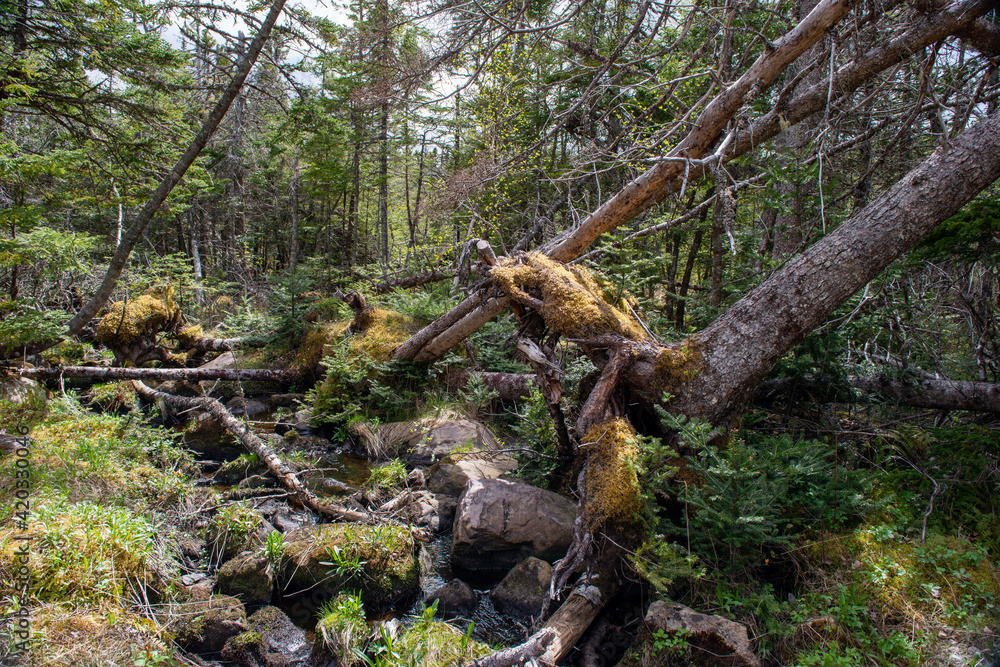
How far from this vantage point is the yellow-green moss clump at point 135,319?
908 cm

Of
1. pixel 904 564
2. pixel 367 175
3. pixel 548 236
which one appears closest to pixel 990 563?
pixel 904 564

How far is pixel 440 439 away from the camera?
278 inches

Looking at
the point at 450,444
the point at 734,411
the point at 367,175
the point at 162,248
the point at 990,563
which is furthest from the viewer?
the point at 162,248

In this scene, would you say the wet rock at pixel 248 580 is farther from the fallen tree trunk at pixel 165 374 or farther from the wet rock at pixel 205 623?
the fallen tree trunk at pixel 165 374

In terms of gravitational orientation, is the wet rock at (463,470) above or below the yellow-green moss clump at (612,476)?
below

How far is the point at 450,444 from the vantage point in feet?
22.7

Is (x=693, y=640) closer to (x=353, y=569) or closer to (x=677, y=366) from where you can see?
(x=677, y=366)

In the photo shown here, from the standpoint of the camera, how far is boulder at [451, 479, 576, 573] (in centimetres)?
448

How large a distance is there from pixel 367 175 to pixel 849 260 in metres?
15.8

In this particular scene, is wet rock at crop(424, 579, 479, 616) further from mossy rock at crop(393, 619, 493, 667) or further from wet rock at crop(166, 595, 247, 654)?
wet rock at crop(166, 595, 247, 654)

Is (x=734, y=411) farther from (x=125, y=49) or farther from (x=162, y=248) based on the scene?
(x=162, y=248)

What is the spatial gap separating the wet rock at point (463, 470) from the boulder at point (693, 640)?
116 inches

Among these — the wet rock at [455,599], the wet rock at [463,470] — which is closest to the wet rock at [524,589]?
the wet rock at [455,599]

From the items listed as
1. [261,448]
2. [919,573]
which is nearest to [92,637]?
[261,448]
